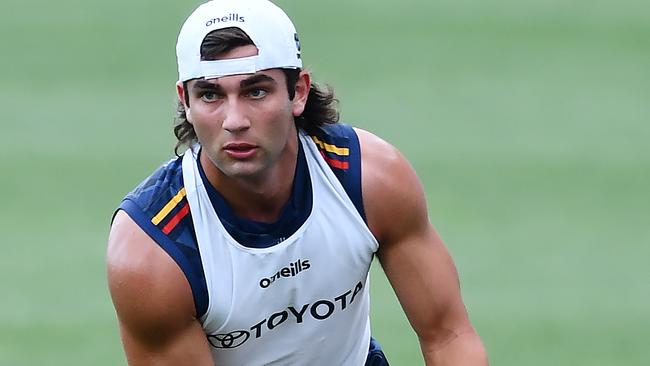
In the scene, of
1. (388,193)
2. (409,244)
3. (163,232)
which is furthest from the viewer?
(409,244)

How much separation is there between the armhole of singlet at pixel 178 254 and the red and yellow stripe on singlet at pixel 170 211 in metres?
0.02

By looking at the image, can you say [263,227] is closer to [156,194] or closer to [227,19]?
[156,194]

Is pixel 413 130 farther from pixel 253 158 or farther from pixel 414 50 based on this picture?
pixel 253 158

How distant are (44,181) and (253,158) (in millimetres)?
4442

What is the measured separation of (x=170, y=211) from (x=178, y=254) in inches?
5.6

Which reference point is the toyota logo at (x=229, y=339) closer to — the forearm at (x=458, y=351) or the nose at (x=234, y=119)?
the forearm at (x=458, y=351)

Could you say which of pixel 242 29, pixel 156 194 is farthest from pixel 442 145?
pixel 242 29


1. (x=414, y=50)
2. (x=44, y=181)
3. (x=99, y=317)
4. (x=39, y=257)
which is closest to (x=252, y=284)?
(x=99, y=317)

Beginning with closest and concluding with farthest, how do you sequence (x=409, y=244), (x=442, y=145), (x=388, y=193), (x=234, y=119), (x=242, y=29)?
1. (x=234, y=119)
2. (x=242, y=29)
3. (x=388, y=193)
4. (x=409, y=244)
5. (x=442, y=145)

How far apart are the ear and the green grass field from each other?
272cm

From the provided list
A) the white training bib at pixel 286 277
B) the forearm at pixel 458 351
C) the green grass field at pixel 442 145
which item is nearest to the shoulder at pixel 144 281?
the white training bib at pixel 286 277

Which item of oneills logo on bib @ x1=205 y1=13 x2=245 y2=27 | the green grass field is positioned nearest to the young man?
oneills logo on bib @ x1=205 y1=13 x2=245 y2=27

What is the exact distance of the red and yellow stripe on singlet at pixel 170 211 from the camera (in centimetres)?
497

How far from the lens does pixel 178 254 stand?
4949 mm
